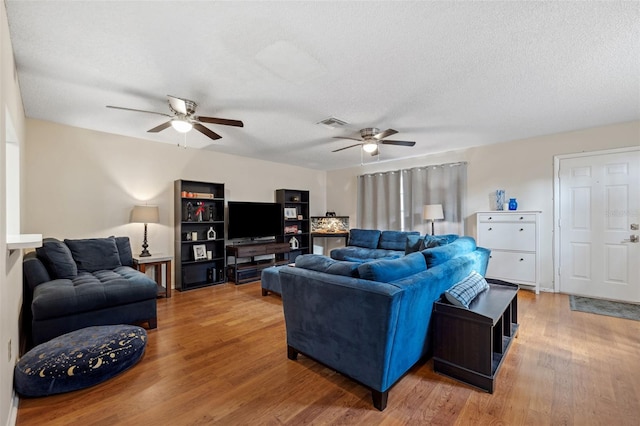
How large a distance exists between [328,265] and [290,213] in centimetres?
443

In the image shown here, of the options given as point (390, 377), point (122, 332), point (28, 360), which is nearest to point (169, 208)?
→ point (122, 332)

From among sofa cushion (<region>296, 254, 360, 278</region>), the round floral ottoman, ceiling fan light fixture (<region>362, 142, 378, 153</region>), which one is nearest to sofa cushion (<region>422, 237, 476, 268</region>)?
sofa cushion (<region>296, 254, 360, 278</region>)

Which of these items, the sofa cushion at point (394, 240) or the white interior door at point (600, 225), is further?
the sofa cushion at point (394, 240)

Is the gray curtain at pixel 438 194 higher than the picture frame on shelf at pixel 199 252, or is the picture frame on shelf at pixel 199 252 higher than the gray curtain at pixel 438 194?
the gray curtain at pixel 438 194

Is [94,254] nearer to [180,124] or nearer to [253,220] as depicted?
[180,124]

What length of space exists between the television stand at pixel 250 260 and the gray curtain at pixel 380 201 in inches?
77.9

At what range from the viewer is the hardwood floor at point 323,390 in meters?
1.73

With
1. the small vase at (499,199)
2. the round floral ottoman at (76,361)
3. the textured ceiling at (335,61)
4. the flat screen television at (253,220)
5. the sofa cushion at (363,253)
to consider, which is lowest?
the round floral ottoman at (76,361)

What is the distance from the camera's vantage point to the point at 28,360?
1977 millimetres

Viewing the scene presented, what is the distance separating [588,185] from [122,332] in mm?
5949

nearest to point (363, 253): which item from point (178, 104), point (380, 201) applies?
point (380, 201)

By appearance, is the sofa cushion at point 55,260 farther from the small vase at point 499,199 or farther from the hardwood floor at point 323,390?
the small vase at point 499,199

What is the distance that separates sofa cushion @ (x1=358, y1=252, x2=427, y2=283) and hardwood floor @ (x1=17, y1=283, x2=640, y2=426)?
82 cm

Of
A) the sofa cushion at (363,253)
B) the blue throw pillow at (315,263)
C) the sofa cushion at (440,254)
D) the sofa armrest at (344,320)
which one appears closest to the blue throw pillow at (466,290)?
the sofa cushion at (440,254)
